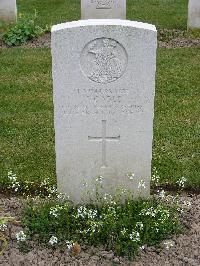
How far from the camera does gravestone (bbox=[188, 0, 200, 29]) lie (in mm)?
10062

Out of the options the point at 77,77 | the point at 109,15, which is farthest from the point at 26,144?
the point at 109,15

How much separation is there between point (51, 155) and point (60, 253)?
1.86 meters

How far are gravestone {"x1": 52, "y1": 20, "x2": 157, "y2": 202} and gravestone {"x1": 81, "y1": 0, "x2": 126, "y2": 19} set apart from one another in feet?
20.0

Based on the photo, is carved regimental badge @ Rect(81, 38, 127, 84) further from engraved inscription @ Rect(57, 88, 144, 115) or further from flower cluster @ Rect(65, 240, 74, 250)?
flower cluster @ Rect(65, 240, 74, 250)

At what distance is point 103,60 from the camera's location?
4180 millimetres

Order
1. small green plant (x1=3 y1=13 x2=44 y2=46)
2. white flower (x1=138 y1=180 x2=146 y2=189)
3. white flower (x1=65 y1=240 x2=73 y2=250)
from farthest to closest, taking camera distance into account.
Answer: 1. small green plant (x1=3 y1=13 x2=44 y2=46)
2. white flower (x1=138 y1=180 x2=146 y2=189)
3. white flower (x1=65 y1=240 x2=73 y2=250)

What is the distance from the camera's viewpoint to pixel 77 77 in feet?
13.7

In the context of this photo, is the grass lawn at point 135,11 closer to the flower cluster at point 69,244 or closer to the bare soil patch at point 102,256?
the bare soil patch at point 102,256

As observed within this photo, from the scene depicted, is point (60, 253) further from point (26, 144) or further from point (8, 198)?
point (26, 144)

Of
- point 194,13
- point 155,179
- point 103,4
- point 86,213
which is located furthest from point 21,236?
point 194,13

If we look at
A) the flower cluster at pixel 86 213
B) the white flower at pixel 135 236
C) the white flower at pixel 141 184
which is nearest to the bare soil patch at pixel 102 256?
the white flower at pixel 135 236

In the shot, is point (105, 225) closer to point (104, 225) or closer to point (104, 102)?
point (104, 225)

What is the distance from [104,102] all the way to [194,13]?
6.38 metres

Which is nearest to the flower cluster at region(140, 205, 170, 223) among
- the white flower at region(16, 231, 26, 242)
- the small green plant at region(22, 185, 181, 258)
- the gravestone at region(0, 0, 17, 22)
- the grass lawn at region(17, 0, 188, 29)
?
the small green plant at region(22, 185, 181, 258)
